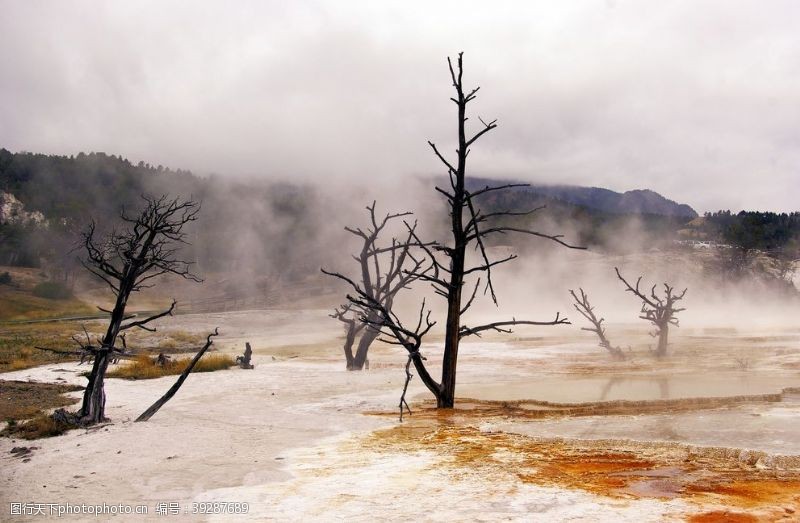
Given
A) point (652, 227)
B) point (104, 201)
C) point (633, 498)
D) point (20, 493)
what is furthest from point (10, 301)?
point (652, 227)

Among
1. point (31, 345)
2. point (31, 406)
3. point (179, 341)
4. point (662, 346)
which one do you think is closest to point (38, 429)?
point (31, 406)

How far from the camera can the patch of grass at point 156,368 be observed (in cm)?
1652

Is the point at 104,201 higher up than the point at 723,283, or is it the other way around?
the point at 104,201

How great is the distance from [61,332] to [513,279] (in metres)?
46.0

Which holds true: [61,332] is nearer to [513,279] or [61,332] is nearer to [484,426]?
[484,426]

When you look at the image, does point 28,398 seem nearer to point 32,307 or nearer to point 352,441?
point 352,441

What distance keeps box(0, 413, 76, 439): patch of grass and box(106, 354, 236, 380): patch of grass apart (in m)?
7.18

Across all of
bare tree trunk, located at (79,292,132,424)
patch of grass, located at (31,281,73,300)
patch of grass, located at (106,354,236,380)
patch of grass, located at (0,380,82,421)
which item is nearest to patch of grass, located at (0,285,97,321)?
patch of grass, located at (31,281,73,300)

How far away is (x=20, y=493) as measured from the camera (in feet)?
19.4

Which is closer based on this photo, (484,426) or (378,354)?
(484,426)

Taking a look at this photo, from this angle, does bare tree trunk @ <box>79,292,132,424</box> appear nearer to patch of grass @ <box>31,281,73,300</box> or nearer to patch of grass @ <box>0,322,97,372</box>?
patch of grass @ <box>0,322,97,372</box>

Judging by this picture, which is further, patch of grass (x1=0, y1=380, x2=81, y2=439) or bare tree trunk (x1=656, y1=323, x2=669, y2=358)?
bare tree trunk (x1=656, y1=323, x2=669, y2=358)

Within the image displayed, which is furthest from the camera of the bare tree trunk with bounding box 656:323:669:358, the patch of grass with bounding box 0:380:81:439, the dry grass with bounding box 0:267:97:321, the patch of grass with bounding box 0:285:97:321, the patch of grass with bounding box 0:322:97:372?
the dry grass with bounding box 0:267:97:321

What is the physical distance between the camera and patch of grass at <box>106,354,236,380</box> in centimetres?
1652
